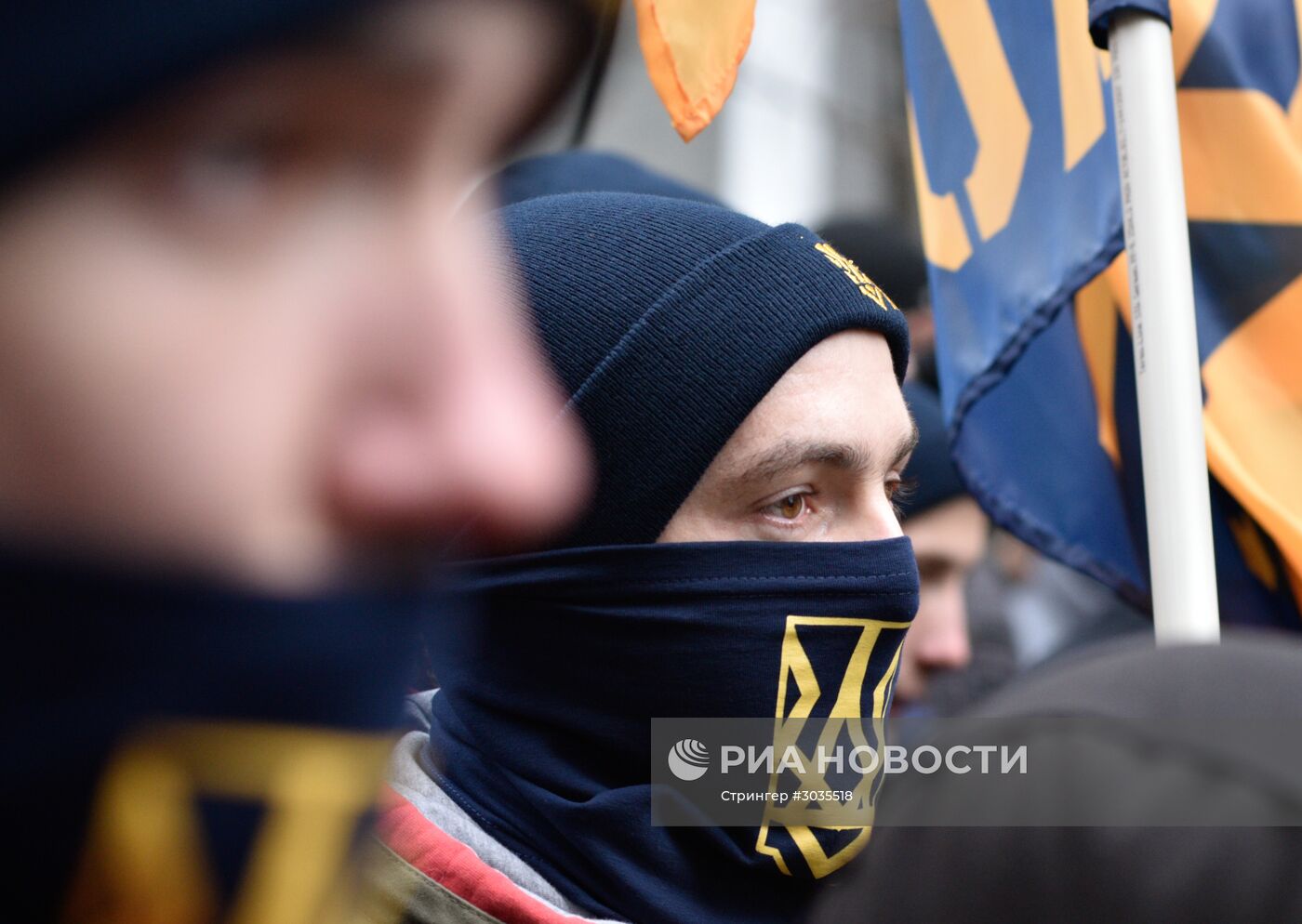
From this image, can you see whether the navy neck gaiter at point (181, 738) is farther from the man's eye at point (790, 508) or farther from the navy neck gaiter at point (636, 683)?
the man's eye at point (790, 508)

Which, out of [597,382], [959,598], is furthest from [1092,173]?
[959,598]

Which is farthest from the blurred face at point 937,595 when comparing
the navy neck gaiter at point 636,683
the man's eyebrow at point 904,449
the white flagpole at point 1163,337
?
the navy neck gaiter at point 636,683

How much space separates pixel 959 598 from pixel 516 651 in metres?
1.93

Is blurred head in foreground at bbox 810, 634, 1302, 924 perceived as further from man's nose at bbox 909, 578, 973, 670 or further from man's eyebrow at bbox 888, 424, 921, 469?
man's nose at bbox 909, 578, 973, 670

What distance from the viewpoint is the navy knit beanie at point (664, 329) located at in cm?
172

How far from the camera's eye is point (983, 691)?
360cm

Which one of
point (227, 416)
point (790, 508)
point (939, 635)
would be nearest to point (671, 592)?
point (790, 508)

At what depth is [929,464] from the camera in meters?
3.25

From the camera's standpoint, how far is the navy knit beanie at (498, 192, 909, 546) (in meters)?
1.72

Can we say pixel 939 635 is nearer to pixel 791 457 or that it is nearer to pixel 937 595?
pixel 937 595
